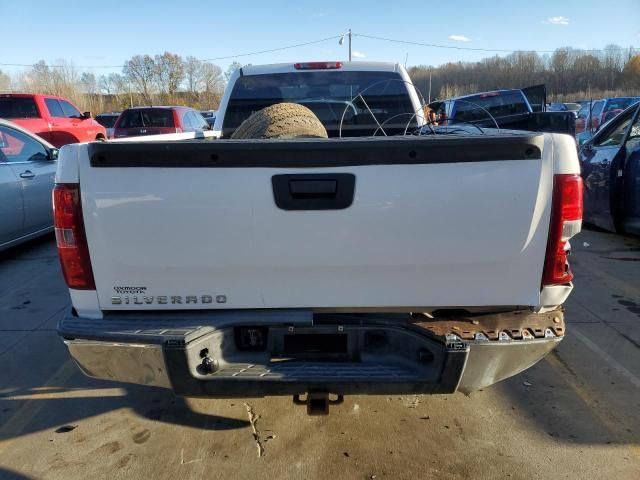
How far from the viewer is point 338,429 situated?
2.94 m

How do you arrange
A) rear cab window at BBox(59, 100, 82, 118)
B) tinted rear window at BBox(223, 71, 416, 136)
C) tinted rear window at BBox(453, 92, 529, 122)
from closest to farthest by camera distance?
tinted rear window at BBox(223, 71, 416, 136) → tinted rear window at BBox(453, 92, 529, 122) → rear cab window at BBox(59, 100, 82, 118)

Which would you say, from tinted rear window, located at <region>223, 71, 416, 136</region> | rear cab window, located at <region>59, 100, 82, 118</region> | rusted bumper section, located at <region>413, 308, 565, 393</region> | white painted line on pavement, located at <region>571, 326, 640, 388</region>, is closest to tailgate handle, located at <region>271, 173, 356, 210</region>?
rusted bumper section, located at <region>413, 308, 565, 393</region>

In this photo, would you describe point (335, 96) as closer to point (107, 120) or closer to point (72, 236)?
point (72, 236)

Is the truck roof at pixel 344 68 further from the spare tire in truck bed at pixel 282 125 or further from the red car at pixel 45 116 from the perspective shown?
the red car at pixel 45 116

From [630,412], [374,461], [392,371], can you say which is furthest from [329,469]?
[630,412]

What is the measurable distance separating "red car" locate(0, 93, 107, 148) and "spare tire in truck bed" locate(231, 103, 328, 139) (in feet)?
33.8

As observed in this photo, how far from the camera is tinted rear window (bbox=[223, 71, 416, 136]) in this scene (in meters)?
4.80

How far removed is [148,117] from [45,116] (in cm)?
270

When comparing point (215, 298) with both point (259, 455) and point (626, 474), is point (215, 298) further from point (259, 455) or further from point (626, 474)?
point (626, 474)

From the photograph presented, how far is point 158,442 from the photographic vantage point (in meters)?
2.85

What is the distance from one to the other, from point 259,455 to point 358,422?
61 cm

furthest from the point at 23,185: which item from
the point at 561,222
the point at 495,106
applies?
the point at 495,106

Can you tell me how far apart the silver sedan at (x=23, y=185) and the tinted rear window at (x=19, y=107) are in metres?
6.06

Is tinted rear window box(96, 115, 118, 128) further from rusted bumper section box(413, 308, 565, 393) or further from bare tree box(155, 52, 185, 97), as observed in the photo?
bare tree box(155, 52, 185, 97)
